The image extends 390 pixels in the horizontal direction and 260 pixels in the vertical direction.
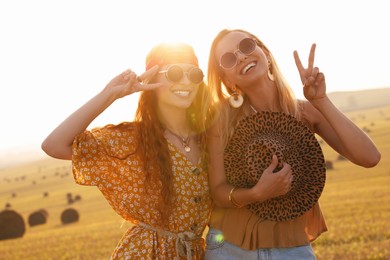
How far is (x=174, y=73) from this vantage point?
13.0 feet

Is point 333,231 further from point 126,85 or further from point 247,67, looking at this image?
point 126,85

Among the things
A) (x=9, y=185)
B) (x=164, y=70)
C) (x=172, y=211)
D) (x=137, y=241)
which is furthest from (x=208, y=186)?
(x=9, y=185)

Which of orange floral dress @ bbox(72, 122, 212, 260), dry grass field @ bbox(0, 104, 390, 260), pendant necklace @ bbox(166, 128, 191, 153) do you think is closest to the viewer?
orange floral dress @ bbox(72, 122, 212, 260)

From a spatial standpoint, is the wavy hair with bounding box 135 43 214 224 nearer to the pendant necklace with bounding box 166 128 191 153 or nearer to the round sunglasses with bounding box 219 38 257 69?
the pendant necklace with bounding box 166 128 191 153

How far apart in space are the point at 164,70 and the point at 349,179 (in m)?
31.4

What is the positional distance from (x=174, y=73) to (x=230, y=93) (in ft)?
1.62

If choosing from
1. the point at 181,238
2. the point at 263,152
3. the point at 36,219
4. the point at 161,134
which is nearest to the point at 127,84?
the point at 161,134

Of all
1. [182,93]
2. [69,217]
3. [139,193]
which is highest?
[182,93]

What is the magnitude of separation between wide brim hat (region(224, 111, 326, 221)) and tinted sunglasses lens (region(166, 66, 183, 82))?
2.03 feet

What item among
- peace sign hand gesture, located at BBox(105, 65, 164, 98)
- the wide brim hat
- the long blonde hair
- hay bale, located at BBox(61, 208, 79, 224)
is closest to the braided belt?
the wide brim hat

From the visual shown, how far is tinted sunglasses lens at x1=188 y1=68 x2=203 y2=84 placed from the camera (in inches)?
156

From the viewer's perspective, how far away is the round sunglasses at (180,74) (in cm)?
396

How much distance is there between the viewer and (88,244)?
16.1 metres

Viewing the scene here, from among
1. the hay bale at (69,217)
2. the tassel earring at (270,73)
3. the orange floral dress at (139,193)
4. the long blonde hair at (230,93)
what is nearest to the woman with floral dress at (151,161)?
the orange floral dress at (139,193)
